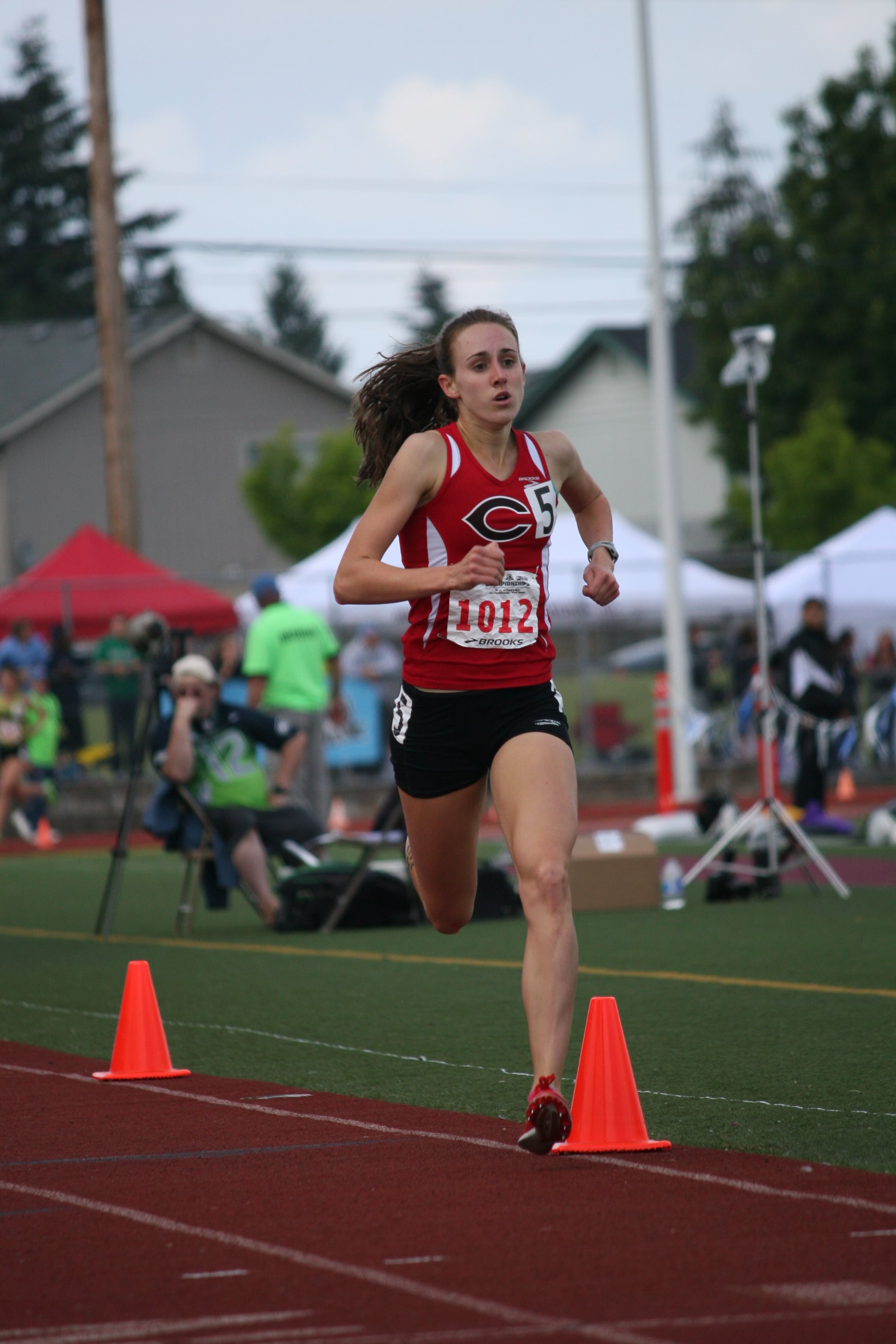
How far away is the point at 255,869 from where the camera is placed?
39.2 ft

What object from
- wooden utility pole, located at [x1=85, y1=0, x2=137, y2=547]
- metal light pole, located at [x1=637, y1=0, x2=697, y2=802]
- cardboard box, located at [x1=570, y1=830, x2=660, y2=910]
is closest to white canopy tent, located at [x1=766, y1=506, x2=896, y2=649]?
metal light pole, located at [x1=637, y1=0, x2=697, y2=802]

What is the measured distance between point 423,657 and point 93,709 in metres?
22.8

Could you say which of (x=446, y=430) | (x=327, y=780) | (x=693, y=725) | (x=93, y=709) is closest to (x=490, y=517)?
(x=446, y=430)

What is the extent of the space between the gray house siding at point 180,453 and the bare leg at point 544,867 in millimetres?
44176

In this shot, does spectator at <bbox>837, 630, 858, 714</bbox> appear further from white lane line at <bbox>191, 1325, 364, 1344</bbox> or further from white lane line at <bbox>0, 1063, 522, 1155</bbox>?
white lane line at <bbox>191, 1325, 364, 1344</bbox>

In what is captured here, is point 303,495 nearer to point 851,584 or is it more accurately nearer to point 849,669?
point 851,584

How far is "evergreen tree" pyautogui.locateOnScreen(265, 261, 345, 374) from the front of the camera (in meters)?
105

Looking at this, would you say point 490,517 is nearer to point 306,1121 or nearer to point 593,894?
point 306,1121

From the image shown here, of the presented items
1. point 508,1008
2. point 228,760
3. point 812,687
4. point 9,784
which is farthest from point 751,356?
point 9,784

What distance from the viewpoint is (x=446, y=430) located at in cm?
552

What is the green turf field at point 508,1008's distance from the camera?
6.01 metres

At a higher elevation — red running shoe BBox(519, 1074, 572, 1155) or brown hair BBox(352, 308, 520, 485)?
brown hair BBox(352, 308, 520, 485)

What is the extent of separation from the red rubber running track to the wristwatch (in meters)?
1.68

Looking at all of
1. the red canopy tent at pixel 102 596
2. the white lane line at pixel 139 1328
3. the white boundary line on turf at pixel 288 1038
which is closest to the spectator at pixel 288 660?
the white boundary line on turf at pixel 288 1038
